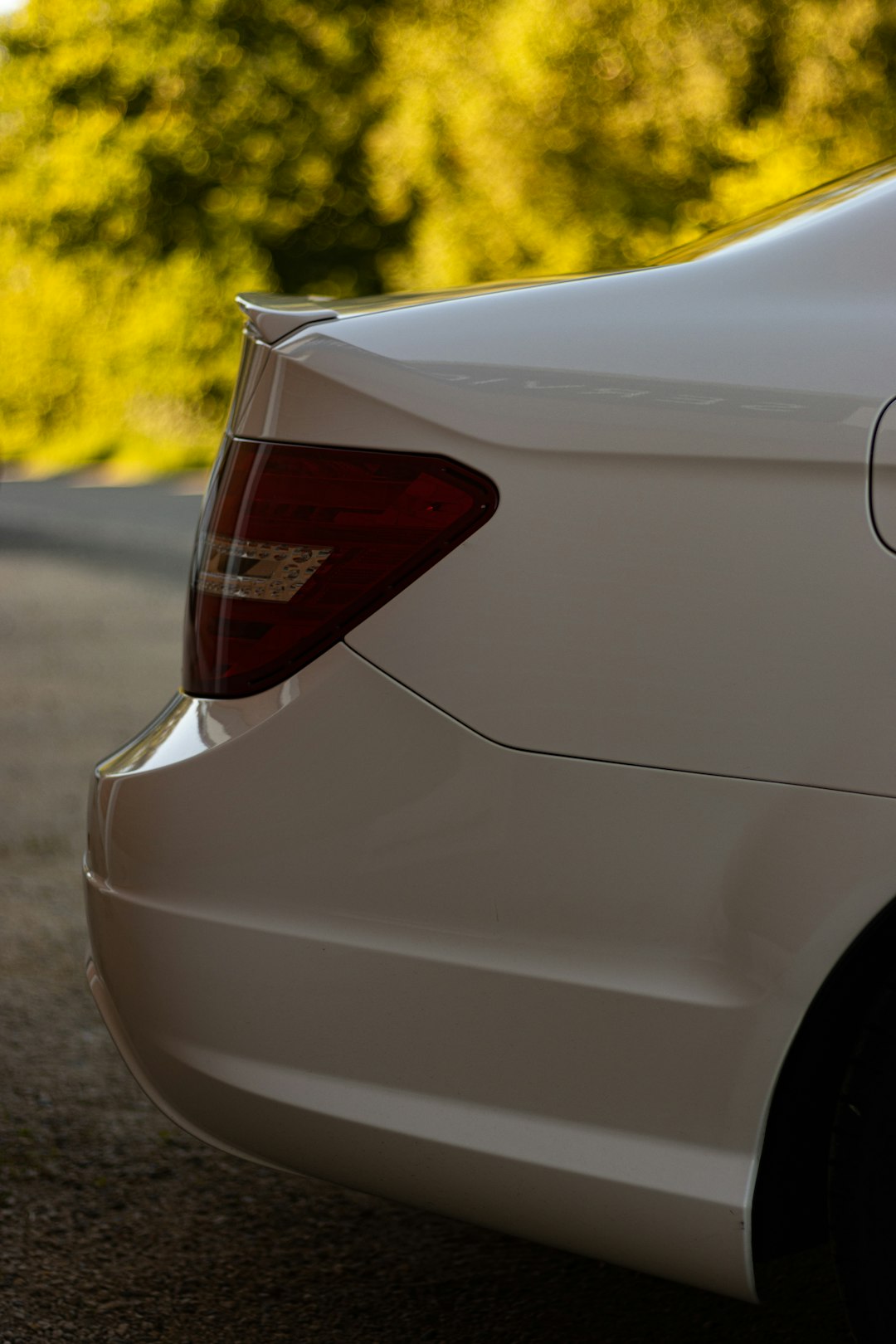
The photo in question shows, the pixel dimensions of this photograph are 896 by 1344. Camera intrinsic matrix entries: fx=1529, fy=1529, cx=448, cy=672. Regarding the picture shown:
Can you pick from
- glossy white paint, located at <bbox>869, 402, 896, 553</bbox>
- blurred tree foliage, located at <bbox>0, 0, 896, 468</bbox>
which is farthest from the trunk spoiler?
blurred tree foliage, located at <bbox>0, 0, 896, 468</bbox>

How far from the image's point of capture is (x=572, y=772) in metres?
1.59

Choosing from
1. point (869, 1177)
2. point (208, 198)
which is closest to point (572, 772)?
point (869, 1177)

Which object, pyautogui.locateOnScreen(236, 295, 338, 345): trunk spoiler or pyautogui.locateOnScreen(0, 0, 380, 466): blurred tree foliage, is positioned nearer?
pyautogui.locateOnScreen(236, 295, 338, 345): trunk spoiler

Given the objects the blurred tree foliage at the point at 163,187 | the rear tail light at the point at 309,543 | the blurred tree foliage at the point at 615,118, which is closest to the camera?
the rear tail light at the point at 309,543

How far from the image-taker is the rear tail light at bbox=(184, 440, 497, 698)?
163cm

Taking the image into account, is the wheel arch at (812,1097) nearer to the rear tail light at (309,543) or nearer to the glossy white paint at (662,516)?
the glossy white paint at (662,516)

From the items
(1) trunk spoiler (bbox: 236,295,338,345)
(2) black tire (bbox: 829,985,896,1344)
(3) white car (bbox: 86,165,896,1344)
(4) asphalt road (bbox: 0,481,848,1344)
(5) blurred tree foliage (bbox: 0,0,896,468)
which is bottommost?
(4) asphalt road (bbox: 0,481,848,1344)

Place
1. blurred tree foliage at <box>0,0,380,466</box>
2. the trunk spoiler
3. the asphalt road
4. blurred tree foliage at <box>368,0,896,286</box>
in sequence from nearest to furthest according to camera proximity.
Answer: the trunk spoiler
the asphalt road
blurred tree foliage at <box>368,0,896,286</box>
blurred tree foliage at <box>0,0,380,466</box>

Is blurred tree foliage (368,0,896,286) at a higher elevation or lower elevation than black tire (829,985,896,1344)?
higher

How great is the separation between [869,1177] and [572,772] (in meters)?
0.53

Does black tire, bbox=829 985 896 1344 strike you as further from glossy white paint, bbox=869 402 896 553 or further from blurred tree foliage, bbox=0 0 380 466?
blurred tree foliage, bbox=0 0 380 466

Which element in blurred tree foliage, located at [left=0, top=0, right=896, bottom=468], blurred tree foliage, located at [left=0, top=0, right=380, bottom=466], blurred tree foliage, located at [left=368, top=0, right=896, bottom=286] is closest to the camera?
blurred tree foliage, located at [left=368, top=0, right=896, bottom=286]

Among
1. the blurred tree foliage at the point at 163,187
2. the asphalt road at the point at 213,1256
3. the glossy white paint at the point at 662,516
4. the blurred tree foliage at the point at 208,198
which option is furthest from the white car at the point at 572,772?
the blurred tree foliage at the point at 163,187

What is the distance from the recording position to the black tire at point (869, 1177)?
159cm
